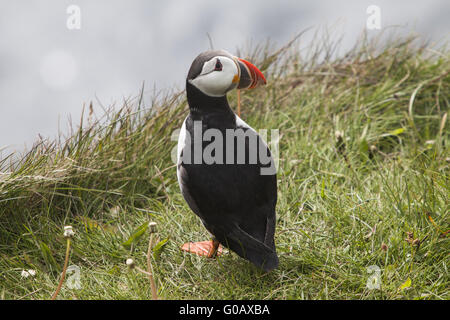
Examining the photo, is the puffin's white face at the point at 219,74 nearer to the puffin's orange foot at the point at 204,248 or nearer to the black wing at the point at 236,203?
the black wing at the point at 236,203

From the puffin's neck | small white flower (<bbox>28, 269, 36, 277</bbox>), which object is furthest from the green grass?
the puffin's neck

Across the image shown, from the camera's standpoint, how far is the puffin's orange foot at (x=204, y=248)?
309cm

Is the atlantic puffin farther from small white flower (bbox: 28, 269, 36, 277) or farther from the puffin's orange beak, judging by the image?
small white flower (bbox: 28, 269, 36, 277)

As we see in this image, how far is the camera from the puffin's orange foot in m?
3.09

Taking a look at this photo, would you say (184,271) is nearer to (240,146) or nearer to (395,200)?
(240,146)

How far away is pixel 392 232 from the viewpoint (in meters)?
3.21

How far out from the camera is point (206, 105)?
2.76 meters

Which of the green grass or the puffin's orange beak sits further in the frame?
the green grass

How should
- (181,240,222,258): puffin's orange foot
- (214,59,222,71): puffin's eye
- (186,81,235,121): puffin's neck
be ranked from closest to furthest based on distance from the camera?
(214,59,222,71): puffin's eye
(186,81,235,121): puffin's neck
(181,240,222,258): puffin's orange foot

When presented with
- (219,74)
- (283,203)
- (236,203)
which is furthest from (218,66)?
(283,203)

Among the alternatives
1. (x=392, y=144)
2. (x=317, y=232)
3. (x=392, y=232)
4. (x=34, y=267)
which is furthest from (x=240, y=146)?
(x=392, y=144)

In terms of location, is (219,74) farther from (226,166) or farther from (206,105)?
(226,166)

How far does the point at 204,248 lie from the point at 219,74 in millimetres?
1241

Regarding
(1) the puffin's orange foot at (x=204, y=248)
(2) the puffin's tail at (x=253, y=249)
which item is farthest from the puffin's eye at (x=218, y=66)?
(1) the puffin's orange foot at (x=204, y=248)
